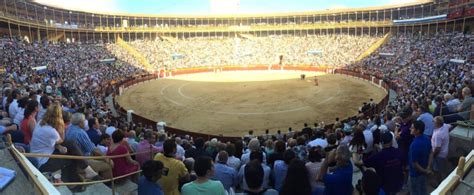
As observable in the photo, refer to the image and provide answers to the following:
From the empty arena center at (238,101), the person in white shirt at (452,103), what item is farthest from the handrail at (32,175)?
the person in white shirt at (452,103)

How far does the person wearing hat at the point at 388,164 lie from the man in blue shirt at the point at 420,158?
1.65 ft

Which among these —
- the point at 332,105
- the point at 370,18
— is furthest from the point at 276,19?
the point at 332,105

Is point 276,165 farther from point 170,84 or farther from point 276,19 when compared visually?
point 276,19

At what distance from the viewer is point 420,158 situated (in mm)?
6484

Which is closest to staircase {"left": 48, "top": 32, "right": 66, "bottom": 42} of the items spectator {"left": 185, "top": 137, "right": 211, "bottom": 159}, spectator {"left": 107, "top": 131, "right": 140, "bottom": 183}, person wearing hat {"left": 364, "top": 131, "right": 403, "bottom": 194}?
spectator {"left": 185, "top": 137, "right": 211, "bottom": 159}

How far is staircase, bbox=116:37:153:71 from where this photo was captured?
5484cm

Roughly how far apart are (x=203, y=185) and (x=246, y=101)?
27857mm

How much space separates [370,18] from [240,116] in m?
50.6

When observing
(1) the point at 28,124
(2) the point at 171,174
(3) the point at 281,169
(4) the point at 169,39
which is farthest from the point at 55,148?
(4) the point at 169,39

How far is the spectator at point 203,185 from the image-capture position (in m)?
4.11

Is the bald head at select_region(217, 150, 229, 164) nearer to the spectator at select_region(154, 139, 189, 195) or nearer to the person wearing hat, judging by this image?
the spectator at select_region(154, 139, 189, 195)

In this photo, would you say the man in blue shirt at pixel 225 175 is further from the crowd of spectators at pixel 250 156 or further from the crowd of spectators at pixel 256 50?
the crowd of spectators at pixel 256 50

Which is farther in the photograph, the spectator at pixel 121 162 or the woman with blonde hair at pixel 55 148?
the spectator at pixel 121 162

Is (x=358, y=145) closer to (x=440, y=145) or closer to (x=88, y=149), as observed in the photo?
(x=440, y=145)
